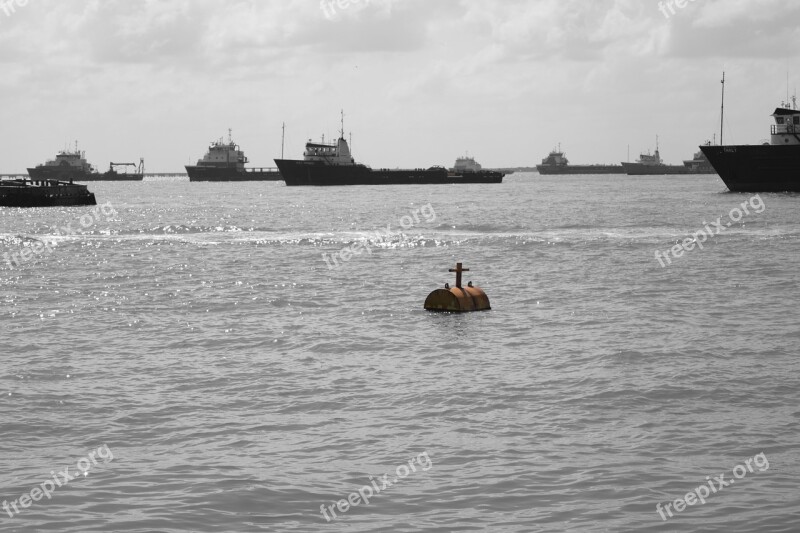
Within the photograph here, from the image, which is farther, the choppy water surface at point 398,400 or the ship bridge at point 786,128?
the ship bridge at point 786,128

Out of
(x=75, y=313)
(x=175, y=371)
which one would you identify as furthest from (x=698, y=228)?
(x=175, y=371)

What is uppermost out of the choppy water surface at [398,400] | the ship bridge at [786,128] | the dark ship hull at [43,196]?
the ship bridge at [786,128]

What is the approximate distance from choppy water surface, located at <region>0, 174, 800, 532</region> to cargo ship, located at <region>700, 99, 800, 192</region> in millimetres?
70817

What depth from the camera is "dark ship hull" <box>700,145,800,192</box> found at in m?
107

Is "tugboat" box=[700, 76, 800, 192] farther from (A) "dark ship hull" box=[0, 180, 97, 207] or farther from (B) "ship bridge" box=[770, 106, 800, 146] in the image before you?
(A) "dark ship hull" box=[0, 180, 97, 207]

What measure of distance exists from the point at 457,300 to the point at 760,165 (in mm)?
88407

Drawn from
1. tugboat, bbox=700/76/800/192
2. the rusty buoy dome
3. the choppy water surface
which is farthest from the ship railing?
the rusty buoy dome

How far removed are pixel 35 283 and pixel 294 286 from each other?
9992 mm

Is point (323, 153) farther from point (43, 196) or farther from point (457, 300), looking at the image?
point (457, 300)

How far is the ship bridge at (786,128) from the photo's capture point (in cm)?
10788

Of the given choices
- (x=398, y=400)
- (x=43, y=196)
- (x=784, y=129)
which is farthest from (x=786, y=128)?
(x=398, y=400)

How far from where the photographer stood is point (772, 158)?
107688 mm

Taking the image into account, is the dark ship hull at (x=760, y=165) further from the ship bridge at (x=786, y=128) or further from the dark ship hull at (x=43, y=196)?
the dark ship hull at (x=43, y=196)

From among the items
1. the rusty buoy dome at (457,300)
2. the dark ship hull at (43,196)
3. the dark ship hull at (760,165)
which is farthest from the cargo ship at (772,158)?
the rusty buoy dome at (457,300)
